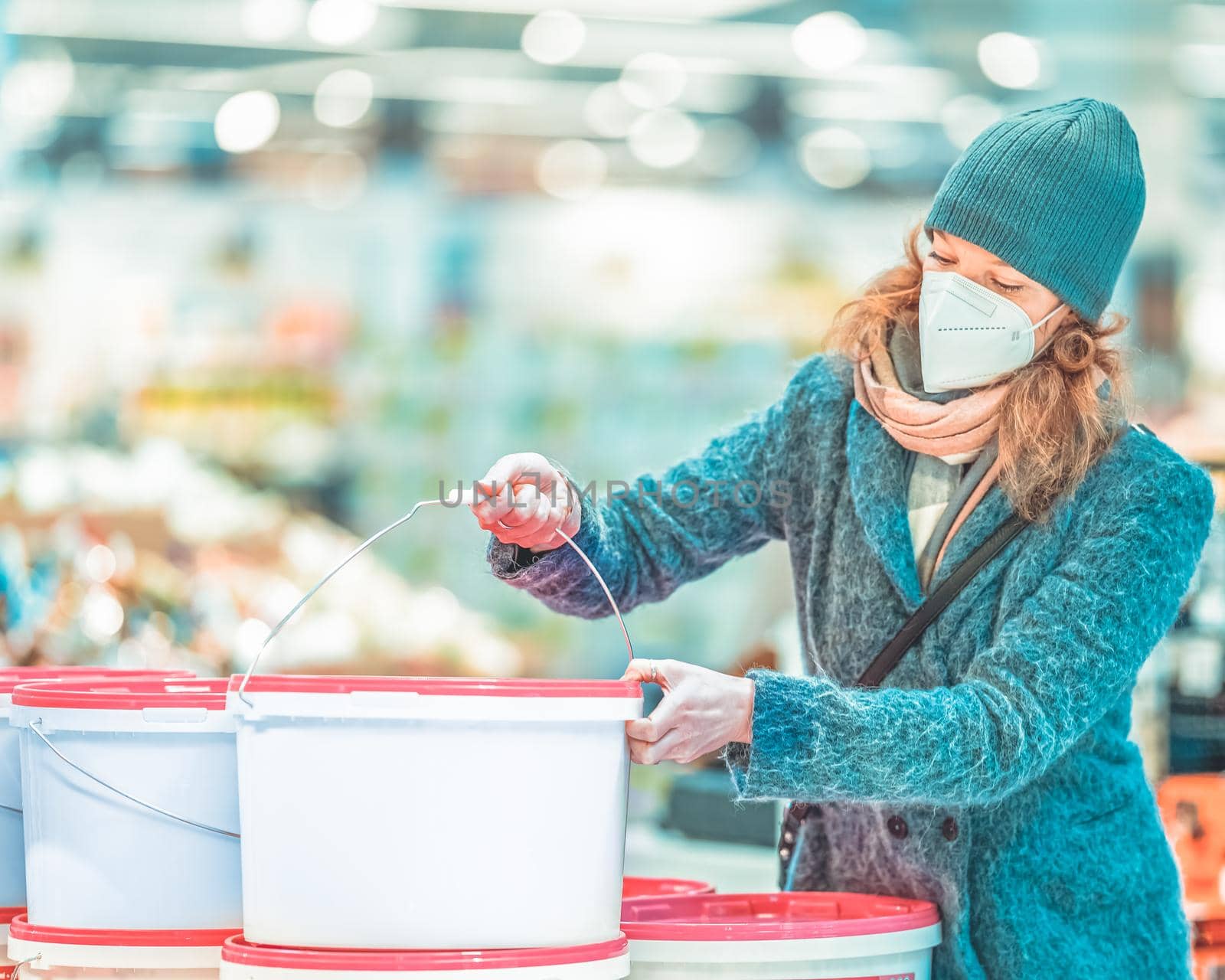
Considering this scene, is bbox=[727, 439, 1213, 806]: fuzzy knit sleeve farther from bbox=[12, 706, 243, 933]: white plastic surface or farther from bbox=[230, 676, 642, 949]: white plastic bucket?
bbox=[12, 706, 243, 933]: white plastic surface

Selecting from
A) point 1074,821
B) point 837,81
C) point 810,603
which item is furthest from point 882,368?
point 837,81

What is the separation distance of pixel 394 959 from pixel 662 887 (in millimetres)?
610

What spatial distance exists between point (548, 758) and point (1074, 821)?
2.02 feet

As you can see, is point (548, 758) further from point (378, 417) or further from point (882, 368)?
point (378, 417)

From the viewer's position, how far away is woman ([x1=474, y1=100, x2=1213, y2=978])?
4.79 ft

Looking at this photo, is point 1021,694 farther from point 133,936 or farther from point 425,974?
point 133,936

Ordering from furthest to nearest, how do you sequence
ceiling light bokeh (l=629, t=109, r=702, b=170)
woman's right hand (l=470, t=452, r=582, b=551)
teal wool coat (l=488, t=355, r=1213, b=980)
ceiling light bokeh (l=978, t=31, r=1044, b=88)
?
1. ceiling light bokeh (l=629, t=109, r=702, b=170)
2. ceiling light bokeh (l=978, t=31, r=1044, b=88)
3. woman's right hand (l=470, t=452, r=582, b=551)
4. teal wool coat (l=488, t=355, r=1213, b=980)

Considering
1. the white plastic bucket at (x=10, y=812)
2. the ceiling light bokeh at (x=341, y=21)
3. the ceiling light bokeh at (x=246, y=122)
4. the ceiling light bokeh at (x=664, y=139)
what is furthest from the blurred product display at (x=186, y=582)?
the ceiling light bokeh at (x=664, y=139)

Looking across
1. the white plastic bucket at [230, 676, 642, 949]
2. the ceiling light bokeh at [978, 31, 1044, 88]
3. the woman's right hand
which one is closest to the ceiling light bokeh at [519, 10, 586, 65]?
the ceiling light bokeh at [978, 31, 1044, 88]

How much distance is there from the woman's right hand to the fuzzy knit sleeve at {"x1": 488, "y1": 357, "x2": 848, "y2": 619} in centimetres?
12

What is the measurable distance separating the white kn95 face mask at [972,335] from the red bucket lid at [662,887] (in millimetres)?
655

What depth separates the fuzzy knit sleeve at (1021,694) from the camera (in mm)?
1314

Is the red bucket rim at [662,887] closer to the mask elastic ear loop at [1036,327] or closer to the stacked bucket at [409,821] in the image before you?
the stacked bucket at [409,821]

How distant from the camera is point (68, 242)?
18.2 ft
